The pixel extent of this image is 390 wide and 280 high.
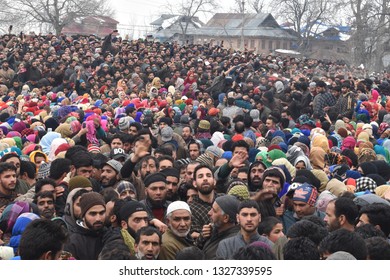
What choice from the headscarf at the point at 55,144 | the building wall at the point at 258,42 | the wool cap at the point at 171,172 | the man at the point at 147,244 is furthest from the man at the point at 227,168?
the building wall at the point at 258,42

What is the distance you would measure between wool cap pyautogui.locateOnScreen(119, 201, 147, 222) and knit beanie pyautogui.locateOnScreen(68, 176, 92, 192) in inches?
43.7

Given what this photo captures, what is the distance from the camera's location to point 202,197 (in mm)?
8250

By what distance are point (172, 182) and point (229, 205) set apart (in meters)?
1.74

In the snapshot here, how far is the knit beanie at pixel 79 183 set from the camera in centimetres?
832

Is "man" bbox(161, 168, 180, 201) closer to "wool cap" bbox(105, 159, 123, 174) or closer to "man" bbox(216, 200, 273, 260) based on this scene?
"wool cap" bbox(105, 159, 123, 174)

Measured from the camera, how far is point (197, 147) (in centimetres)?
1193

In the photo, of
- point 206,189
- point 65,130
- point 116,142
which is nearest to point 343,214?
point 206,189

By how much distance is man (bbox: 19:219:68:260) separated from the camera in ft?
17.6

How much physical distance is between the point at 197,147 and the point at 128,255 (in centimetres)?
620

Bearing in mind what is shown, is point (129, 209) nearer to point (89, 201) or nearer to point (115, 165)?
point (89, 201)

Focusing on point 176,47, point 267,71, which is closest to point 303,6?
point 176,47

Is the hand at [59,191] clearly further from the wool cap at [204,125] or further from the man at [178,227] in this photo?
the wool cap at [204,125]

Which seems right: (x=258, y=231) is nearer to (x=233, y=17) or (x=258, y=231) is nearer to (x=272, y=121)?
(x=272, y=121)

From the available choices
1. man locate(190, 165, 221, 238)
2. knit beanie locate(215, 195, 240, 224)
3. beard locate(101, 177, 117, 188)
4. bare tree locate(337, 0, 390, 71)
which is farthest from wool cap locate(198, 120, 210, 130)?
bare tree locate(337, 0, 390, 71)
